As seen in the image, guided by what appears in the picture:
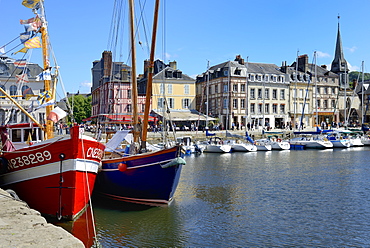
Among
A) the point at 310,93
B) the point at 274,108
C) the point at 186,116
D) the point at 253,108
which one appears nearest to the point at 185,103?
the point at 186,116

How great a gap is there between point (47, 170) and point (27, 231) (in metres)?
5.09

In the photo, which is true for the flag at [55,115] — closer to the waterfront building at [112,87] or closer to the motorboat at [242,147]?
the waterfront building at [112,87]

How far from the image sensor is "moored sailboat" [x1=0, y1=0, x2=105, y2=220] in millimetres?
13547

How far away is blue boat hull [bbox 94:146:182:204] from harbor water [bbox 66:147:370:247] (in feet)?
1.65

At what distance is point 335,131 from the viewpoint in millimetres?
54906

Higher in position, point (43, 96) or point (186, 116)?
point (43, 96)

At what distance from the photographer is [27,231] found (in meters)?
8.94

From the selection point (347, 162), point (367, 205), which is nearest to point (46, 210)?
point (367, 205)

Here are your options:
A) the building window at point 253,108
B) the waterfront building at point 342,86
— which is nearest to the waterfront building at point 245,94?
the building window at point 253,108

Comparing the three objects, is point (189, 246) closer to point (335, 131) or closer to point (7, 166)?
point (7, 166)

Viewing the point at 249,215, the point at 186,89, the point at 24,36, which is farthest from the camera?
the point at 186,89

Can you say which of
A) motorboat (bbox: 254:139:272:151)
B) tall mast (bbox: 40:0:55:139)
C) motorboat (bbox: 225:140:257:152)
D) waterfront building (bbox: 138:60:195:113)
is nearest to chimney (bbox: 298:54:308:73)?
waterfront building (bbox: 138:60:195:113)

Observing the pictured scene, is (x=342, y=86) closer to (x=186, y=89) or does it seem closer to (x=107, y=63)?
(x=186, y=89)

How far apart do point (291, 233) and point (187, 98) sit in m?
50.1
